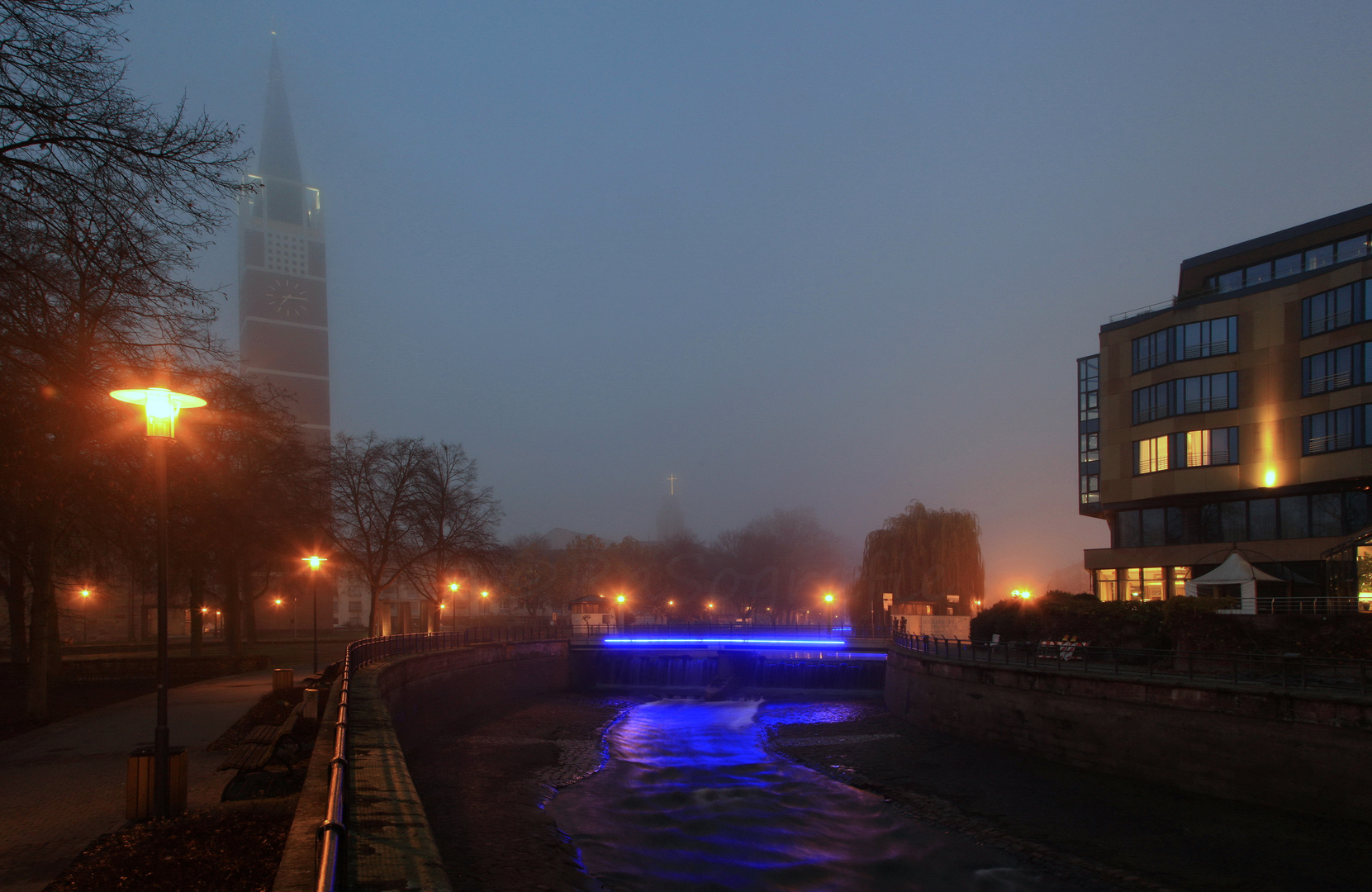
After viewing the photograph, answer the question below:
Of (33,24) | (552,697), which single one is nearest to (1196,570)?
(552,697)


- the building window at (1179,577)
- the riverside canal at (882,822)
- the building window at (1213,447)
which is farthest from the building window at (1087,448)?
the riverside canal at (882,822)

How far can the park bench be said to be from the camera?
12750 millimetres

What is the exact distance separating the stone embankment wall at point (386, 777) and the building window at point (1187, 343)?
38362 mm

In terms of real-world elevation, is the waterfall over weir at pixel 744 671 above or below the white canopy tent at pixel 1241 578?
below

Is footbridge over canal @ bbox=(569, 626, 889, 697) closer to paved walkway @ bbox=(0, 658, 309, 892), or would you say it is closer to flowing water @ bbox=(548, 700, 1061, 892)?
flowing water @ bbox=(548, 700, 1061, 892)

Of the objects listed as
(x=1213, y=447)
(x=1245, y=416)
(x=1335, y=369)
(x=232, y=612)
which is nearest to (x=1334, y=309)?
(x=1335, y=369)

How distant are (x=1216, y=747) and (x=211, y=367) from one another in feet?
90.3

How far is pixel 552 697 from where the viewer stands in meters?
46.2

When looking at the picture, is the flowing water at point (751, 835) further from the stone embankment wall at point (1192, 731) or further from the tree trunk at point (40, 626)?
the tree trunk at point (40, 626)

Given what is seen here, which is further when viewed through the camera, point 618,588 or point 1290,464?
point 618,588

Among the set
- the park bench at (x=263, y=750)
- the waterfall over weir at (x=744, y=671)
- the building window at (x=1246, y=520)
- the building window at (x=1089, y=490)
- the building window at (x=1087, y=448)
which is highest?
the building window at (x=1087, y=448)

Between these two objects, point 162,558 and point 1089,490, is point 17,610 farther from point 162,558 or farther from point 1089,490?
point 1089,490

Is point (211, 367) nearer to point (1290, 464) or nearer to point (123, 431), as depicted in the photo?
point (123, 431)

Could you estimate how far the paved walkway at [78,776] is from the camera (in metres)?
10.8
